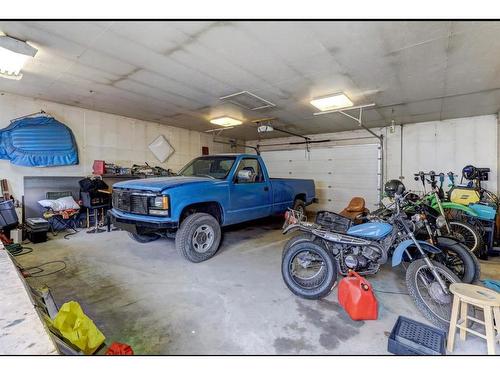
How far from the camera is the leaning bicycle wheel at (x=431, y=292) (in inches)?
89.4

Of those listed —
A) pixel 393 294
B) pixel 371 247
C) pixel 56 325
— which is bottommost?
pixel 393 294

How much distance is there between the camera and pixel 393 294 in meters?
2.90

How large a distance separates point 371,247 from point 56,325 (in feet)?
9.70

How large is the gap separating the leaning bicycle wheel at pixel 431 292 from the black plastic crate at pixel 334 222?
86cm

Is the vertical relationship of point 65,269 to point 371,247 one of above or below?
below

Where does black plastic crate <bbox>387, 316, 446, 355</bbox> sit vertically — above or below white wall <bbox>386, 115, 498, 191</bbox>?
below

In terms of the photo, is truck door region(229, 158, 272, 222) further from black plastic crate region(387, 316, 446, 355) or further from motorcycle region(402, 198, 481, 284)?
black plastic crate region(387, 316, 446, 355)

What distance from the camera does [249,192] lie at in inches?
185

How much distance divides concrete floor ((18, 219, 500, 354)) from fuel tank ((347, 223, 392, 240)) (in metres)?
0.75

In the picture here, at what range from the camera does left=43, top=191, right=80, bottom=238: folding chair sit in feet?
17.9

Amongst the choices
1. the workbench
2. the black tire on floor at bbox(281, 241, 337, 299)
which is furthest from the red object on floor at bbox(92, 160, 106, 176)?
the black tire on floor at bbox(281, 241, 337, 299)

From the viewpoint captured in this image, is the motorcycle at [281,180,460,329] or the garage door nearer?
the motorcycle at [281,180,460,329]

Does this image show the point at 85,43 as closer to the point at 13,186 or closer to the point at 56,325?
the point at 56,325

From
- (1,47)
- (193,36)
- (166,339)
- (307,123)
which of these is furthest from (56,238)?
(307,123)
